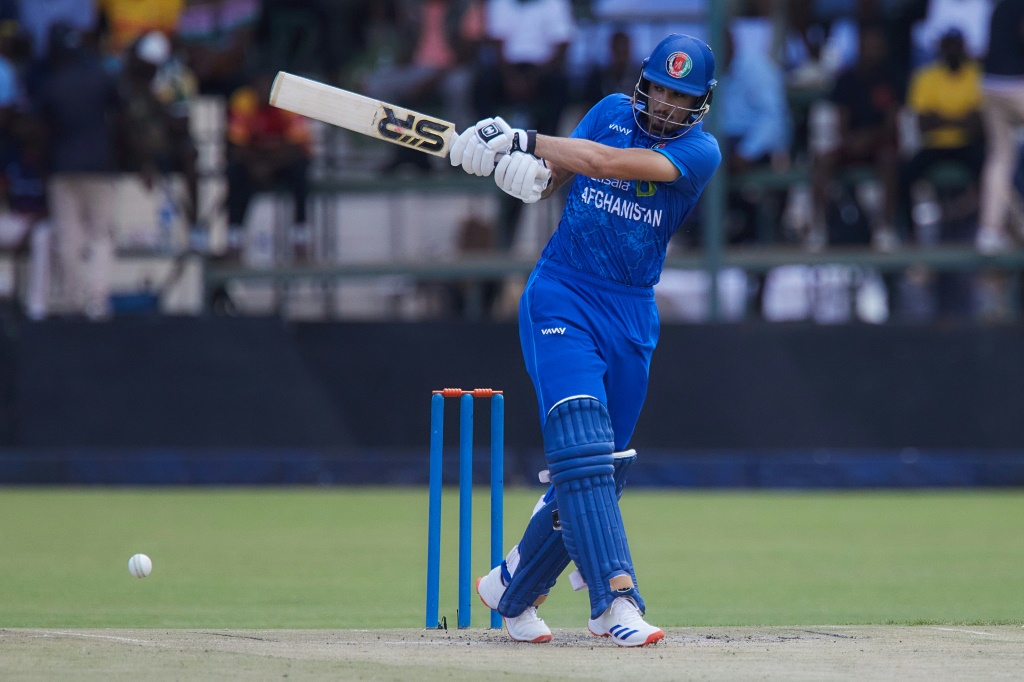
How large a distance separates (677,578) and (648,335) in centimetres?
275

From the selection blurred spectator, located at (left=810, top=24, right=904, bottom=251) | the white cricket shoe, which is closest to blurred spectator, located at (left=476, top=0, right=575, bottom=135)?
blurred spectator, located at (left=810, top=24, right=904, bottom=251)

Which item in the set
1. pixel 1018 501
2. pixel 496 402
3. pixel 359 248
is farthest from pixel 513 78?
pixel 496 402

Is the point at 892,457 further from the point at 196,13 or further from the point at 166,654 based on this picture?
the point at 166,654

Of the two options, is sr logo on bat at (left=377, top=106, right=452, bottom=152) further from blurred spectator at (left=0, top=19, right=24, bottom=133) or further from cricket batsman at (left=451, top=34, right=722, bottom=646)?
blurred spectator at (left=0, top=19, right=24, bottom=133)

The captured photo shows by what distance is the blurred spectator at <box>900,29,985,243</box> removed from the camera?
42.6 feet

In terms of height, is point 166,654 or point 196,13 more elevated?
point 196,13

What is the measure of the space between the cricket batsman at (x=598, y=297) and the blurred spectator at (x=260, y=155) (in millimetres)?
8299

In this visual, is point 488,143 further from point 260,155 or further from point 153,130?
point 260,155

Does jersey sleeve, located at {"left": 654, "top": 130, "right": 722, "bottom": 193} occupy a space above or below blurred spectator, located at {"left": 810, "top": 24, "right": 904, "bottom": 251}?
below

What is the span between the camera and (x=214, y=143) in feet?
44.6

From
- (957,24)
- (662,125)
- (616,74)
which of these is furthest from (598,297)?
(957,24)

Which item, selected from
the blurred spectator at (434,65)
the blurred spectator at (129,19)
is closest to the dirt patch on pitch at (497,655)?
the blurred spectator at (434,65)

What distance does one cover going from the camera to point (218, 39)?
1494 cm

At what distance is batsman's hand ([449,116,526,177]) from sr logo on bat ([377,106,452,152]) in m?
0.26
